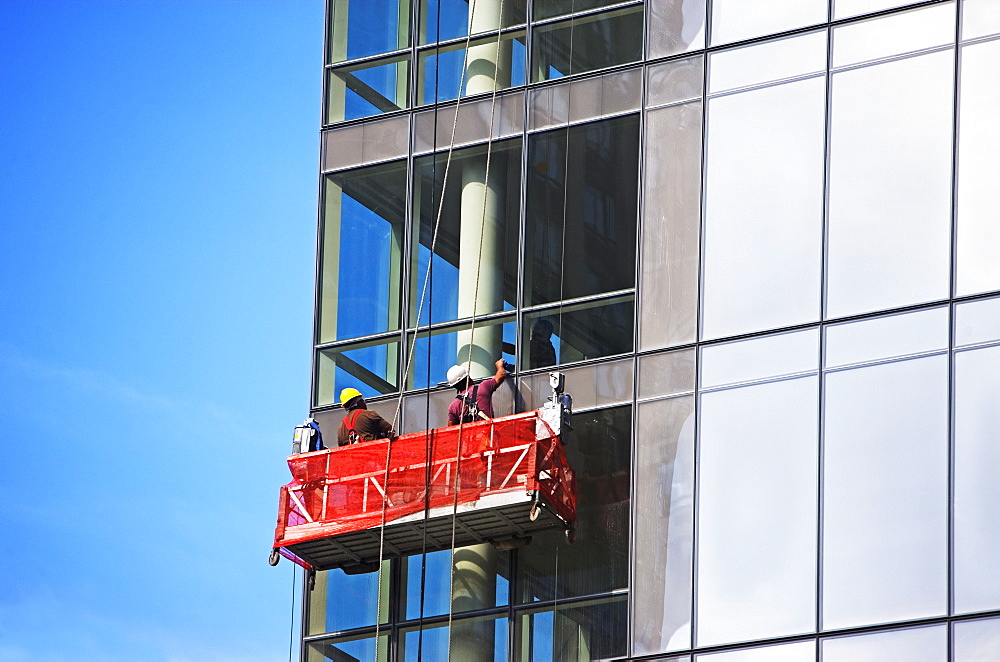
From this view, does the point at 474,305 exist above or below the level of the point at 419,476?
above

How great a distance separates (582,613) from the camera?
29.4 metres

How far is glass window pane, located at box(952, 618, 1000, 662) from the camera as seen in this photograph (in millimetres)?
26219

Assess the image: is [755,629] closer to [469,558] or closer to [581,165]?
[469,558]

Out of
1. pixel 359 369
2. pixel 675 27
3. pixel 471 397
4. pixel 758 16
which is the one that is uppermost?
pixel 675 27

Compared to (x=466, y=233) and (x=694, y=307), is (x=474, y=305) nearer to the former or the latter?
(x=466, y=233)

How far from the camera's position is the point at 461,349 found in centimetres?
3161

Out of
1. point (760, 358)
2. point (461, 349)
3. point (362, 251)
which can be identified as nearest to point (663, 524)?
point (760, 358)

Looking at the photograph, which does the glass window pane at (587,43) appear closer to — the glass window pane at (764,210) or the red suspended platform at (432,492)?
the glass window pane at (764,210)

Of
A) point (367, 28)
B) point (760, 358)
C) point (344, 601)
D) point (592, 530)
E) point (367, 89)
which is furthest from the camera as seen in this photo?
point (367, 28)

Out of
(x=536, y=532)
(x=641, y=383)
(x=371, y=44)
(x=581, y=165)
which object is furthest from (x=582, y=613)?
(x=371, y=44)

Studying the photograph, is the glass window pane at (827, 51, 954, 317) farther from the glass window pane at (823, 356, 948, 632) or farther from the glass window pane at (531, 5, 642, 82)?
the glass window pane at (531, 5, 642, 82)

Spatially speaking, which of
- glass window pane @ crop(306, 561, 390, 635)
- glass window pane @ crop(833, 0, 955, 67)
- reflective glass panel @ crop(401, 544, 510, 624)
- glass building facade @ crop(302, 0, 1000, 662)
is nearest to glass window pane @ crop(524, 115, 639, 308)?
glass building facade @ crop(302, 0, 1000, 662)

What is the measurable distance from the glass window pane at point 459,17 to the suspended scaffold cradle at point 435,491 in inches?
288

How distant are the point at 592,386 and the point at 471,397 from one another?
6.44 ft
